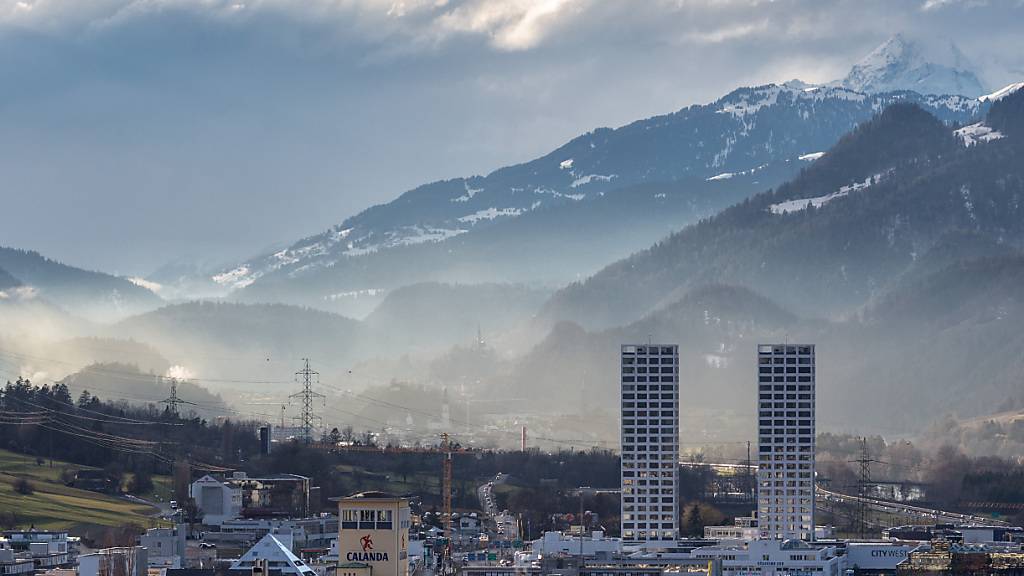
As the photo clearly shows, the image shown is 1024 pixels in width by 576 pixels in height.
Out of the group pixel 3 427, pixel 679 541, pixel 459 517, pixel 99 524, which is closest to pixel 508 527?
pixel 459 517

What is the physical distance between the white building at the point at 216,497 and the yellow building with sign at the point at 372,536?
97906mm

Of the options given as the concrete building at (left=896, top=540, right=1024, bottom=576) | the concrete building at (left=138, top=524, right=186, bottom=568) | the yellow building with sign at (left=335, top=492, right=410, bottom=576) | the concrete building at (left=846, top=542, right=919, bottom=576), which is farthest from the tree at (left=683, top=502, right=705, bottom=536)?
the yellow building with sign at (left=335, top=492, right=410, bottom=576)

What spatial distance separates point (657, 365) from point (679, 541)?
28885mm

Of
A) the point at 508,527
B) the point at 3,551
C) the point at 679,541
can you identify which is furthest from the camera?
the point at 508,527

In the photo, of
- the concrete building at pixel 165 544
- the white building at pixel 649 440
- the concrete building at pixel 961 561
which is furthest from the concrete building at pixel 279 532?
the concrete building at pixel 961 561

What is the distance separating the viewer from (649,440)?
608 ft

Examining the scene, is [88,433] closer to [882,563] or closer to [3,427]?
[3,427]

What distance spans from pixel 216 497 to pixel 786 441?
37123 mm

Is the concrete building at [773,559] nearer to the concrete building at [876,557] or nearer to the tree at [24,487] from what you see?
the concrete building at [876,557]

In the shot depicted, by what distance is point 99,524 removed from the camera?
157 m

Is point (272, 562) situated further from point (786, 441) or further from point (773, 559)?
point (786, 441)

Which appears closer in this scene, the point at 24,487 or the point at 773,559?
the point at 773,559

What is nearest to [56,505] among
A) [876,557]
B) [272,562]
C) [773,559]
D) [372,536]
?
[773,559]

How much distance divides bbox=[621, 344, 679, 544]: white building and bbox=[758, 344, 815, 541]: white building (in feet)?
18.7
